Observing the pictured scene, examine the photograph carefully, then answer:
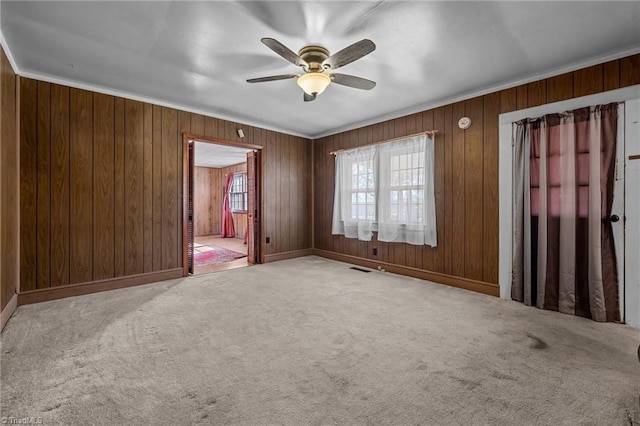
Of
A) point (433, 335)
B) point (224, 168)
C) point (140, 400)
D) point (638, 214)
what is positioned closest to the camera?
point (140, 400)

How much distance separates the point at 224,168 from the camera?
966 cm

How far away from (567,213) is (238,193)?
7.91 m

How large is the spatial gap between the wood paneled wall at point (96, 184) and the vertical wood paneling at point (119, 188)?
0.01m

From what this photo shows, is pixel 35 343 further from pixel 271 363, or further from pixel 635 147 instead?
pixel 635 147

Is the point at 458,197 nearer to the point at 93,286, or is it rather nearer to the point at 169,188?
the point at 169,188

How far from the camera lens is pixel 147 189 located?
151 inches

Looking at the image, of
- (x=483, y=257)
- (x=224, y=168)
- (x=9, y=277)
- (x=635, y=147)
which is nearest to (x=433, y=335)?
(x=483, y=257)

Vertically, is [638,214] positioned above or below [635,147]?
below

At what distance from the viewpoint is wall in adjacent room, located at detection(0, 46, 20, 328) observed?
2.40m

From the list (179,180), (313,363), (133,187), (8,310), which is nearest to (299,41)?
(313,363)

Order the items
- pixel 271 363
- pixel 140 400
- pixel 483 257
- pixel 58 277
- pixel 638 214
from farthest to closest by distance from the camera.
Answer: pixel 483 257 → pixel 58 277 → pixel 638 214 → pixel 271 363 → pixel 140 400

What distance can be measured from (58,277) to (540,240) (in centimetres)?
532

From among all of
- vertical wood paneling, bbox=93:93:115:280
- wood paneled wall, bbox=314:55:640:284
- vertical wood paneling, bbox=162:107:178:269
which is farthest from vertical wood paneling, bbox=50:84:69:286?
wood paneled wall, bbox=314:55:640:284

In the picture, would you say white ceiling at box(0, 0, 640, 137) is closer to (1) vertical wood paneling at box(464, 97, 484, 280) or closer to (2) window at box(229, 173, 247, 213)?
(1) vertical wood paneling at box(464, 97, 484, 280)
